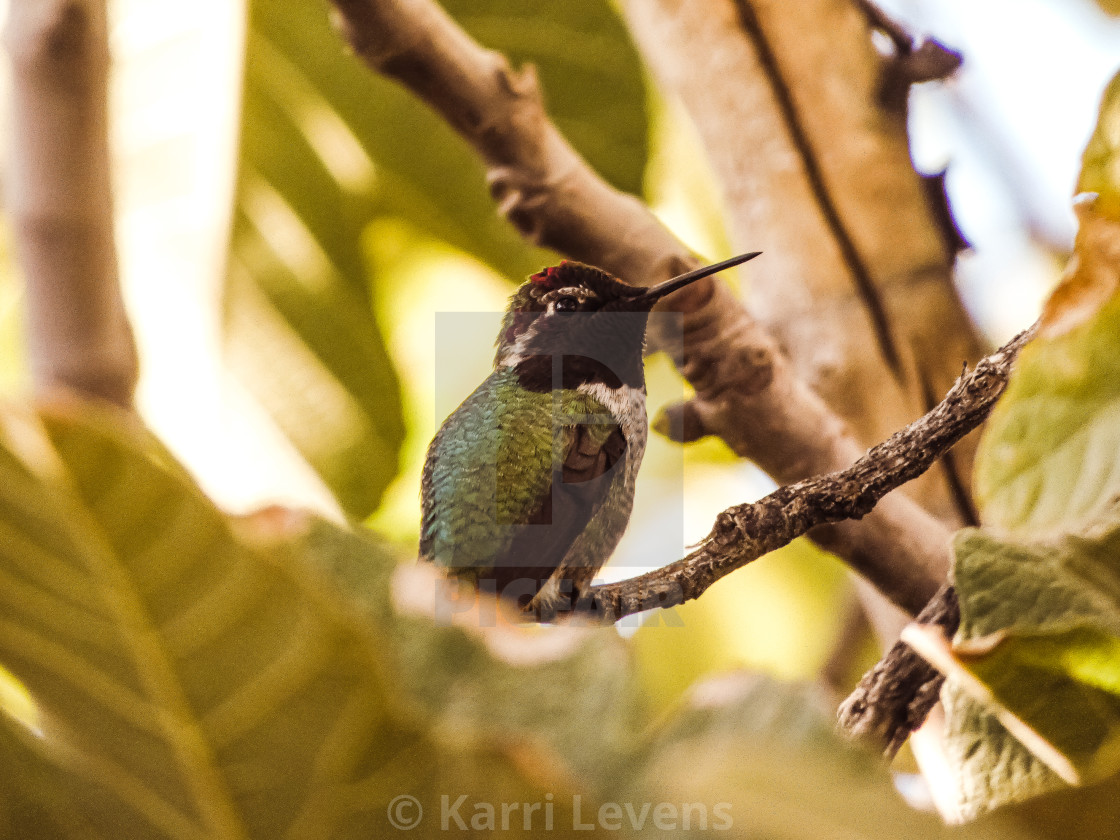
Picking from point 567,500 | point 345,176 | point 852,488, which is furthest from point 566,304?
point 345,176

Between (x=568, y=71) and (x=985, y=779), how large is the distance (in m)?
0.62

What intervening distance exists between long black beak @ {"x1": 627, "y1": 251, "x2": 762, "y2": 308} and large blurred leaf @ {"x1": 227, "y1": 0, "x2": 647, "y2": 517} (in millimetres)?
190

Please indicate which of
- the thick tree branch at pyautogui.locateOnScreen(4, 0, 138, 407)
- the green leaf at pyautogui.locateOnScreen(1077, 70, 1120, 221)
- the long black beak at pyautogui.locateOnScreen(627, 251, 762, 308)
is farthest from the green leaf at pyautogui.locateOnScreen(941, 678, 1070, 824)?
the thick tree branch at pyautogui.locateOnScreen(4, 0, 138, 407)

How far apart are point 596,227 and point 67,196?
0.81 ft

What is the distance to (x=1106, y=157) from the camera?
0.64 feet

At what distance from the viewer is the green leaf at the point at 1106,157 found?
19 cm

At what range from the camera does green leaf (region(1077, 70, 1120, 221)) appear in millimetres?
188

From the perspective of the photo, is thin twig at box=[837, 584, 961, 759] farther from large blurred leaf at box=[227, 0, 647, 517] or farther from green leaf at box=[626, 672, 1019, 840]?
large blurred leaf at box=[227, 0, 647, 517]

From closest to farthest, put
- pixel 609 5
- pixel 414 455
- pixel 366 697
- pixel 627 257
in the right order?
pixel 366 697 → pixel 627 257 → pixel 414 455 → pixel 609 5

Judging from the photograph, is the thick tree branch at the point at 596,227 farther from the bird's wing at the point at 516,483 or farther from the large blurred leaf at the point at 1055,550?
the large blurred leaf at the point at 1055,550

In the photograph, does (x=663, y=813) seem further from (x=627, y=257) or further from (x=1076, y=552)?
(x=627, y=257)

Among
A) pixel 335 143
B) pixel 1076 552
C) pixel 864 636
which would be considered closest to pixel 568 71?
pixel 335 143

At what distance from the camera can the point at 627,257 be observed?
0.43m

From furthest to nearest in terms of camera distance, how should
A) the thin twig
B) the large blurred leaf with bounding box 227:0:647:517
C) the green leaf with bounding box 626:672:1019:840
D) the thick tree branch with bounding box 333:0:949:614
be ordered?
the large blurred leaf with bounding box 227:0:647:517
the thick tree branch with bounding box 333:0:949:614
the thin twig
the green leaf with bounding box 626:672:1019:840
